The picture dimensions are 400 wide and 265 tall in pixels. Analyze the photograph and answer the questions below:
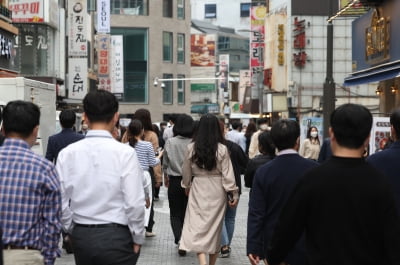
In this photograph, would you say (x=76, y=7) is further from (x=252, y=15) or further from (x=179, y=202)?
(x=179, y=202)

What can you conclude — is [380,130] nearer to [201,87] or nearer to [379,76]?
[379,76]

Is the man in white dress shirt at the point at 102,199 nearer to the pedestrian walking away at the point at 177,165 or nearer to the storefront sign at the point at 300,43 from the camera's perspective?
A: the pedestrian walking away at the point at 177,165

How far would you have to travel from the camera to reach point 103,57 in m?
48.9

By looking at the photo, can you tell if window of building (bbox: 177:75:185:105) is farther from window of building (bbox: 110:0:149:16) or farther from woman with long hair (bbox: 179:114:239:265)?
woman with long hair (bbox: 179:114:239:265)

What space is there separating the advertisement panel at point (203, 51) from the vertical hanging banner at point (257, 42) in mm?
39670

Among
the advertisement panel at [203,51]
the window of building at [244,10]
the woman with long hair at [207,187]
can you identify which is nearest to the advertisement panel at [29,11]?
the woman with long hair at [207,187]

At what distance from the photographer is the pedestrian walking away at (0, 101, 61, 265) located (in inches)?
198

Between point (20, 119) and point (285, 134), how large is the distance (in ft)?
6.75

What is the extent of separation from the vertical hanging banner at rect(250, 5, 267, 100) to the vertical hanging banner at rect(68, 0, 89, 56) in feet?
55.2

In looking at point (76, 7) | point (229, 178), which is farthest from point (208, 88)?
point (229, 178)

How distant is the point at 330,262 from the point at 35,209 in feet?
5.68

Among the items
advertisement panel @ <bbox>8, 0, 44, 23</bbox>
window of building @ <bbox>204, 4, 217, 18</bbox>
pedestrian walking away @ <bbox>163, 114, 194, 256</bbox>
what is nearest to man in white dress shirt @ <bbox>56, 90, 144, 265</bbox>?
pedestrian walking away @ <bbox>163, 114, 194, 256</bbox>

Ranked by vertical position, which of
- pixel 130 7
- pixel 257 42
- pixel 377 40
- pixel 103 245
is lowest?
pixel 103 245

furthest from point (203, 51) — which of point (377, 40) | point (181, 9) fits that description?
point (377, 40)
